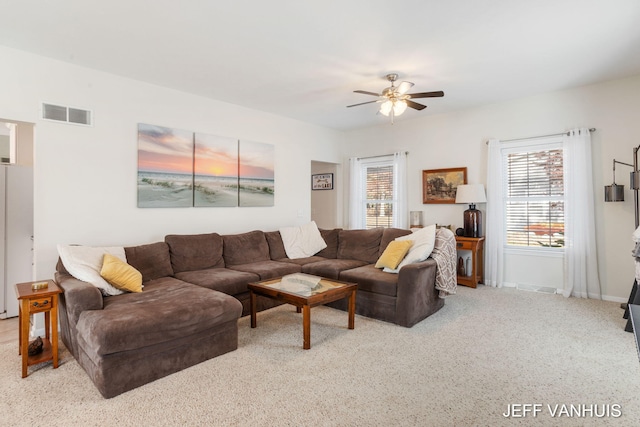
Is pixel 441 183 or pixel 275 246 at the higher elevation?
pixel 441 183

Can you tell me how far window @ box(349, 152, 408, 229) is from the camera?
239 inches

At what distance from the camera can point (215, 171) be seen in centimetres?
476

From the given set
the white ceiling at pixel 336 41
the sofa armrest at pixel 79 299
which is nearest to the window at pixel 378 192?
the white ceiling at pixel 336 41

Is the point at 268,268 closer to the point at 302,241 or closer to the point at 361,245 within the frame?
the point at 302,241

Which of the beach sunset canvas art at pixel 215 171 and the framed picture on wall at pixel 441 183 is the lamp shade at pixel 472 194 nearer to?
the framed picture on wall at pixel 441 183

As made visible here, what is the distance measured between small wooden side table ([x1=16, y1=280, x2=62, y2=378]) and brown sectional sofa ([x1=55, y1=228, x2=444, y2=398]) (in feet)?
0.31

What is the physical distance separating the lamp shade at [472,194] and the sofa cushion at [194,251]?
11.7ft

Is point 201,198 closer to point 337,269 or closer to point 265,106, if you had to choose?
point 265,106

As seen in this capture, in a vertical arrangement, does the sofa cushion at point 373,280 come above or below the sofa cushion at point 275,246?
below

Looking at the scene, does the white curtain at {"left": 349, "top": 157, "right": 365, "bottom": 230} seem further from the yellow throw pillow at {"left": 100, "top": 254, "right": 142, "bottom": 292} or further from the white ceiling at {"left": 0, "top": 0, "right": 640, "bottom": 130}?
the yellow throw pillow at {"left": 100, "top": 254, "right": 142, "bottom": 292}

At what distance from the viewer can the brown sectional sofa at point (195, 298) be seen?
2258mm

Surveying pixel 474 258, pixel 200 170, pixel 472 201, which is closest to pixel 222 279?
pixel 200 170

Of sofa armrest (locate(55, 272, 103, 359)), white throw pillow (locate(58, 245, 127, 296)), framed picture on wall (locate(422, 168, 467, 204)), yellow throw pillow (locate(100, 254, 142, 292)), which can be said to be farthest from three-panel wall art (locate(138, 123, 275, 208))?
framed picture on wall (locate(422, 168, 467, 204))

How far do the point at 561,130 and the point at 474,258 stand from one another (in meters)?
2.07
